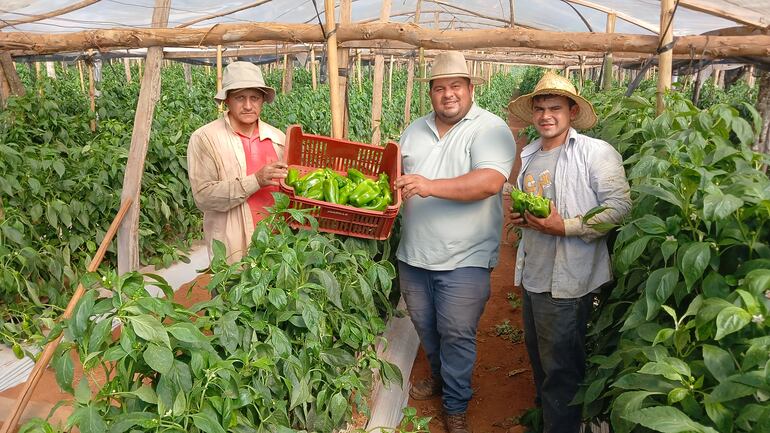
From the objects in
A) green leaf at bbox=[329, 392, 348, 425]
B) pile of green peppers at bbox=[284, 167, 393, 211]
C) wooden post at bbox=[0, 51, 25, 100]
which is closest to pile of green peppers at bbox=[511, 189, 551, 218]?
pile of green peppers at bbox=[284, 167, 393, 211]

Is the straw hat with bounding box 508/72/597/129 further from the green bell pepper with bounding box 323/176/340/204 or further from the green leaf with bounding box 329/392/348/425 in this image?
the green leaf with bounding box 329/392/348/425

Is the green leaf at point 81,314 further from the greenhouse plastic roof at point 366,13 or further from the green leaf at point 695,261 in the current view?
the greenhouse plastic roof at point 366,13

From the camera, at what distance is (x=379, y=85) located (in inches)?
304

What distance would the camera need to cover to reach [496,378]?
427cm

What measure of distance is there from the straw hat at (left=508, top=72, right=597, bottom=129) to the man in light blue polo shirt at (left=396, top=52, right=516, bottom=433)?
148 millimetres

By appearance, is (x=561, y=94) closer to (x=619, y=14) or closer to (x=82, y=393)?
(x=82, y=393)

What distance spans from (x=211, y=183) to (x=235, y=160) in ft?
0.57

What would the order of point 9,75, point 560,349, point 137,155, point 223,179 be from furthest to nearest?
point 9,75 < point 137,155 < point 223,179 < point 560,349

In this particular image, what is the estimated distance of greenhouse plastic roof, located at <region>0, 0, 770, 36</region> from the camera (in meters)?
5.11

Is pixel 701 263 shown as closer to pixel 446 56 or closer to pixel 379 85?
pixel 446 56

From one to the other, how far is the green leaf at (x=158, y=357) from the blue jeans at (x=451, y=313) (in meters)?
1.87

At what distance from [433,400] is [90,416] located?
8.43 ft

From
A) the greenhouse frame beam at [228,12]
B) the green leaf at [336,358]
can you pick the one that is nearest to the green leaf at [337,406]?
the green leaf at [336,358]

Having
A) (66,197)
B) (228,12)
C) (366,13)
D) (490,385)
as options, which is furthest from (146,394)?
(366,13)
